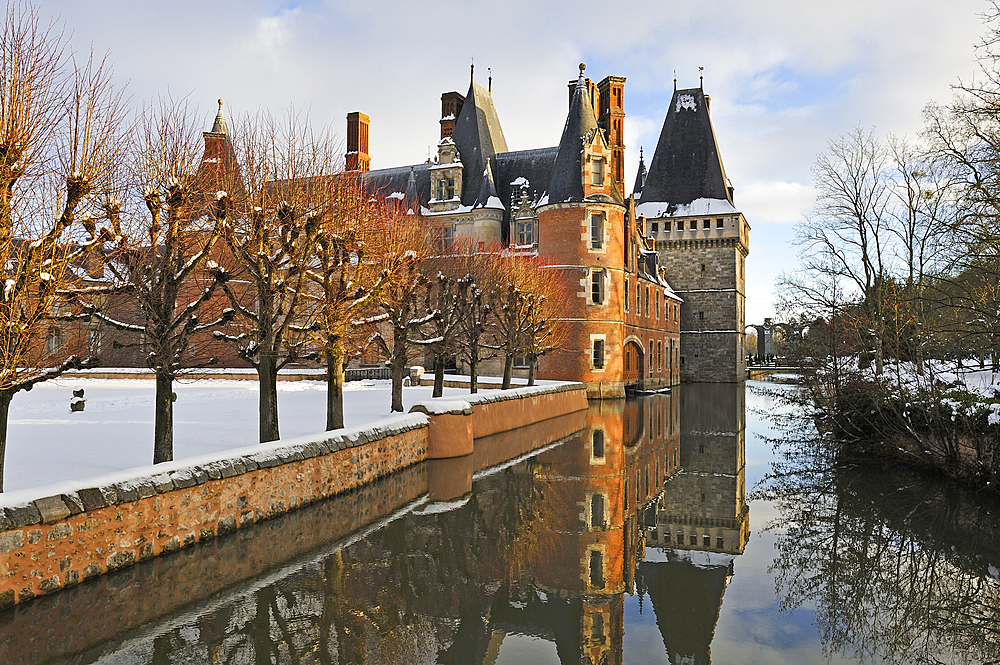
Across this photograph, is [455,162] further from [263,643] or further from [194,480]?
[263,643]

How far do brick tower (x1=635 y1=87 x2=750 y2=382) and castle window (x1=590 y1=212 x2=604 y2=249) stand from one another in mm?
17850

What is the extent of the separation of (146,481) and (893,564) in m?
8.83

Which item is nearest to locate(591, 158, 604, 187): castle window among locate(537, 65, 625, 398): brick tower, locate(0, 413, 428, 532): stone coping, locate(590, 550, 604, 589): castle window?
locate(537, 65, 625, 398): brick tower

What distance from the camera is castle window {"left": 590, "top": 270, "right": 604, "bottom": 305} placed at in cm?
3266

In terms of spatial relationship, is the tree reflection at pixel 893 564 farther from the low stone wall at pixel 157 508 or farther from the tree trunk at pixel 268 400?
the tree trunk at pixel 268 400

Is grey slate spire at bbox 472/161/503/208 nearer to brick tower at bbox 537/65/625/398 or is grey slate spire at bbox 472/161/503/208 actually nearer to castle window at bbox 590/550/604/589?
brick tower at bbox 537/65/625/398

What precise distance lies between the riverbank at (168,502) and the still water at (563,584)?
232 millimetres

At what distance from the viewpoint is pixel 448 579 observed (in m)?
7.58

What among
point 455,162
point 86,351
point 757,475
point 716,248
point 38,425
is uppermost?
point 455,162

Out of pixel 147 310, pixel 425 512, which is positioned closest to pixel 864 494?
pixel 425 512

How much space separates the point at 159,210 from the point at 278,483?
4202 mm

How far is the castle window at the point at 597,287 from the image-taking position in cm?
3266

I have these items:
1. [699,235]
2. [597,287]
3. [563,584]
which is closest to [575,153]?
[597,287]

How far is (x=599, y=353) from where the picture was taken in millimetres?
32844
